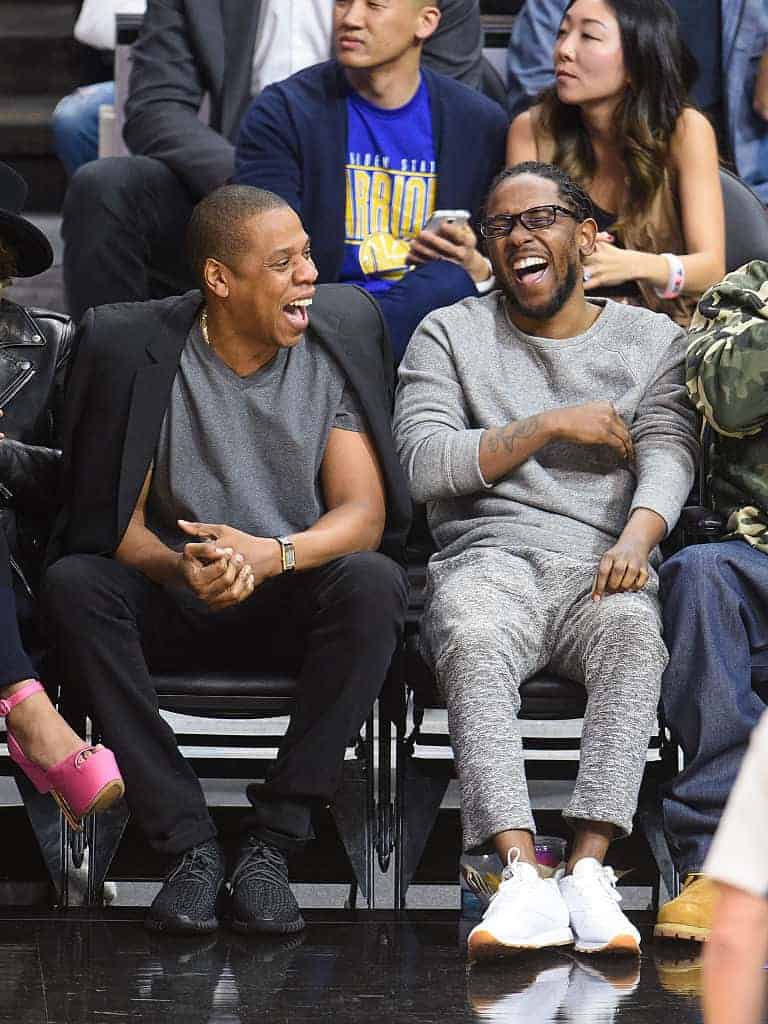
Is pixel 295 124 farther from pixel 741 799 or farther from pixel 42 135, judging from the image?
pixel 741 799

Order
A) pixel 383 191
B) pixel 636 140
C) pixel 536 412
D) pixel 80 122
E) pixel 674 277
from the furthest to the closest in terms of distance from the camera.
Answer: pixel 80 122 → pixel 383 191 → pixel 636 140 → pixel 674 277 → pixel 536 412

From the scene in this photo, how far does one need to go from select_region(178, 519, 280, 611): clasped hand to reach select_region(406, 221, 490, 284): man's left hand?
904 millimetres

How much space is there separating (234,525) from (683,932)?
0.96 m

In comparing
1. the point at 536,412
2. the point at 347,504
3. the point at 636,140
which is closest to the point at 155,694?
the point at 347,504

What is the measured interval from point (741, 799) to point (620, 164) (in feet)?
8.82

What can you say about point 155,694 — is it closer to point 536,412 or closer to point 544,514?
point 544,514

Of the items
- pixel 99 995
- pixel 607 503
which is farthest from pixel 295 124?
pixel 99 995

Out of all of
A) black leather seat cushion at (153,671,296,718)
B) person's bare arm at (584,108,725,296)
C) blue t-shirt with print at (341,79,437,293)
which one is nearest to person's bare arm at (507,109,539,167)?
blue t-shirt with print at (341,79,437,293)

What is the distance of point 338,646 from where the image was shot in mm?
2590

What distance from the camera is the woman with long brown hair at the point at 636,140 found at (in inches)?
133

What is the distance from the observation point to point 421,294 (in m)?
3.36

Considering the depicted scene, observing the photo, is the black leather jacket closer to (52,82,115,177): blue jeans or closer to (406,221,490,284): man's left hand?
(406,221,490,284): man's left hand

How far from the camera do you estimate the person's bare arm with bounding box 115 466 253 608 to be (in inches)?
102

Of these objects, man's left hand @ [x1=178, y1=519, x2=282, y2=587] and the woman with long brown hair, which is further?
the woman with long brown hair
